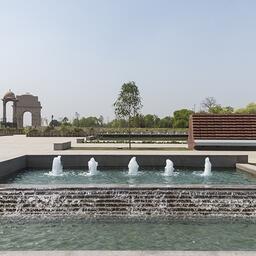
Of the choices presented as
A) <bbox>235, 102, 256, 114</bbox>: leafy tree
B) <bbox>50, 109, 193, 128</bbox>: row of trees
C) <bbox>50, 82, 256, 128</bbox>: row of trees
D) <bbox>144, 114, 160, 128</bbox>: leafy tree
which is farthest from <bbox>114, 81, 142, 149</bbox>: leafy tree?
<bbox>144, 114, 160, 128</bbox>: leafy tree

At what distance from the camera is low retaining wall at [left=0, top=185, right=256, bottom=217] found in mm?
10180

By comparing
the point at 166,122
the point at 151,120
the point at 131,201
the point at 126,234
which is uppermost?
the point at 151,120

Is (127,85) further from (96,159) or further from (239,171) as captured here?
(239,171)

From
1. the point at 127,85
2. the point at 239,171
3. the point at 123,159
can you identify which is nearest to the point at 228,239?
the point at 239,171

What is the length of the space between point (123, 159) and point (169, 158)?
73.9 inches

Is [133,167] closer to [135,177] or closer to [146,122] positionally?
[135,177]

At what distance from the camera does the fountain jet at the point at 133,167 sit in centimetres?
1653

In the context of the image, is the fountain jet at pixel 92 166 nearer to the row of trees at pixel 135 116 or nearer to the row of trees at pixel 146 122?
the row of trees at pixel 135 116

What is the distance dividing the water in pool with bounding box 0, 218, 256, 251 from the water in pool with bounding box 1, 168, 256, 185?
435cm

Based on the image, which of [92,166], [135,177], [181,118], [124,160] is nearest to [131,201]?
[135,177]

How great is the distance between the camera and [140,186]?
35.4ft

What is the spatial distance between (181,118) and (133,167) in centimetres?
6217

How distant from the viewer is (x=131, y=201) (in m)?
10.4

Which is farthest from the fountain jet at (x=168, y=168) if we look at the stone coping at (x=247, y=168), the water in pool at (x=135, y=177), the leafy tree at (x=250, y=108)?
the leafy tree at (x=250, y=108)
